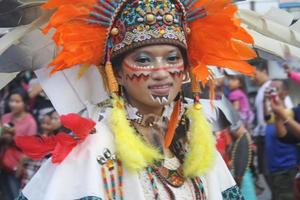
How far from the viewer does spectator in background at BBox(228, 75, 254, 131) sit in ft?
25.3

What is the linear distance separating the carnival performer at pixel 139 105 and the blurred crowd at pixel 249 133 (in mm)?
1060

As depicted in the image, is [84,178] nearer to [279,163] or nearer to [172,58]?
[172,58]

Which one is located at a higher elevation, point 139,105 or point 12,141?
point 139,105

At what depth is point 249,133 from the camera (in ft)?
21.1

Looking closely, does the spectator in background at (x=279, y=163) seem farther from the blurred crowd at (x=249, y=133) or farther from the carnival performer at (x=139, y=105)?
the carnival performer at (x=139, y=105)

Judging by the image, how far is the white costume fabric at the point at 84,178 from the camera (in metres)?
2.46

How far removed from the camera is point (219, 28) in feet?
9.00

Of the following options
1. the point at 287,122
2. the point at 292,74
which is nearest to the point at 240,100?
the point at 287,122

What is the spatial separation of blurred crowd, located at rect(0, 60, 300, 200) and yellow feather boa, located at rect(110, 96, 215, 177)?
1018 millimetres

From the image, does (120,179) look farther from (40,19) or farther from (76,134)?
(40,19)

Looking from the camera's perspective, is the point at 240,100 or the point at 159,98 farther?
the point at 240,100

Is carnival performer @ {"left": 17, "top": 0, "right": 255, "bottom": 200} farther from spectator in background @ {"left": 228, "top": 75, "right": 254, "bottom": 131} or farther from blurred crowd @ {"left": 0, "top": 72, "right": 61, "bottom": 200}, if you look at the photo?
spectator in background @ {"left": 228, "top": 75, "right": 254, "bottom": 131}

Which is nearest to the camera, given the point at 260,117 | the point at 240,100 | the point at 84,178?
the point at 84,178

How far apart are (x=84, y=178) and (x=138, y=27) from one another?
1.99 feet
